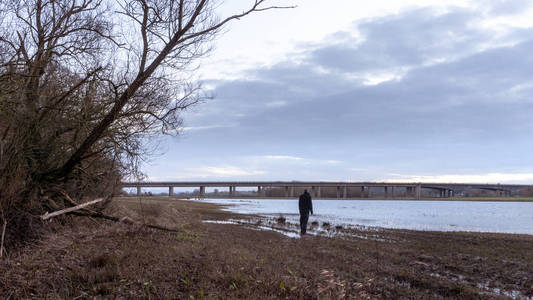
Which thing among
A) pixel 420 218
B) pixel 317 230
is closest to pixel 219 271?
pixel 317 230

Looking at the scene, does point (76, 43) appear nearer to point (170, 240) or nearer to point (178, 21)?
point (178, 21)

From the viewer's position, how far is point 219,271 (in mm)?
6980

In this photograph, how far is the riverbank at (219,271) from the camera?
6074mm

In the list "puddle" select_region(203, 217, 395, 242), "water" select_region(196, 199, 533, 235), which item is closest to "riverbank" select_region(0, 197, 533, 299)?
"puddle" select_region(203, 217, 395, 242)

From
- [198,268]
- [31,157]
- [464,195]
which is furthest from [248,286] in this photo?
[464,195]

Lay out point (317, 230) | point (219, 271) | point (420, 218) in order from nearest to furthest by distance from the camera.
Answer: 1. point (219, 271)
2. point (317, 230)
3. point (420, 218)

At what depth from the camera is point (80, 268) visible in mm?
6949

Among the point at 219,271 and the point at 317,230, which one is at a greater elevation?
the point at 219,271

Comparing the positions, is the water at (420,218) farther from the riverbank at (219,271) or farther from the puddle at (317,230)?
the riverbank at (219,271)

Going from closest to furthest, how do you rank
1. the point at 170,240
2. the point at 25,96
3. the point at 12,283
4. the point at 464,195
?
the point at 12,283 < the point at 25,96 < the point at 170,240 < the point at 464,195

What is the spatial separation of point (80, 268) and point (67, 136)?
177 inches

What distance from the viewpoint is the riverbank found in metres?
6.07

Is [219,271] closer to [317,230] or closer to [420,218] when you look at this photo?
[317,230]

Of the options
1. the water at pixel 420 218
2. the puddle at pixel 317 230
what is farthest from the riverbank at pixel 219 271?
the water at pixel 420 218
